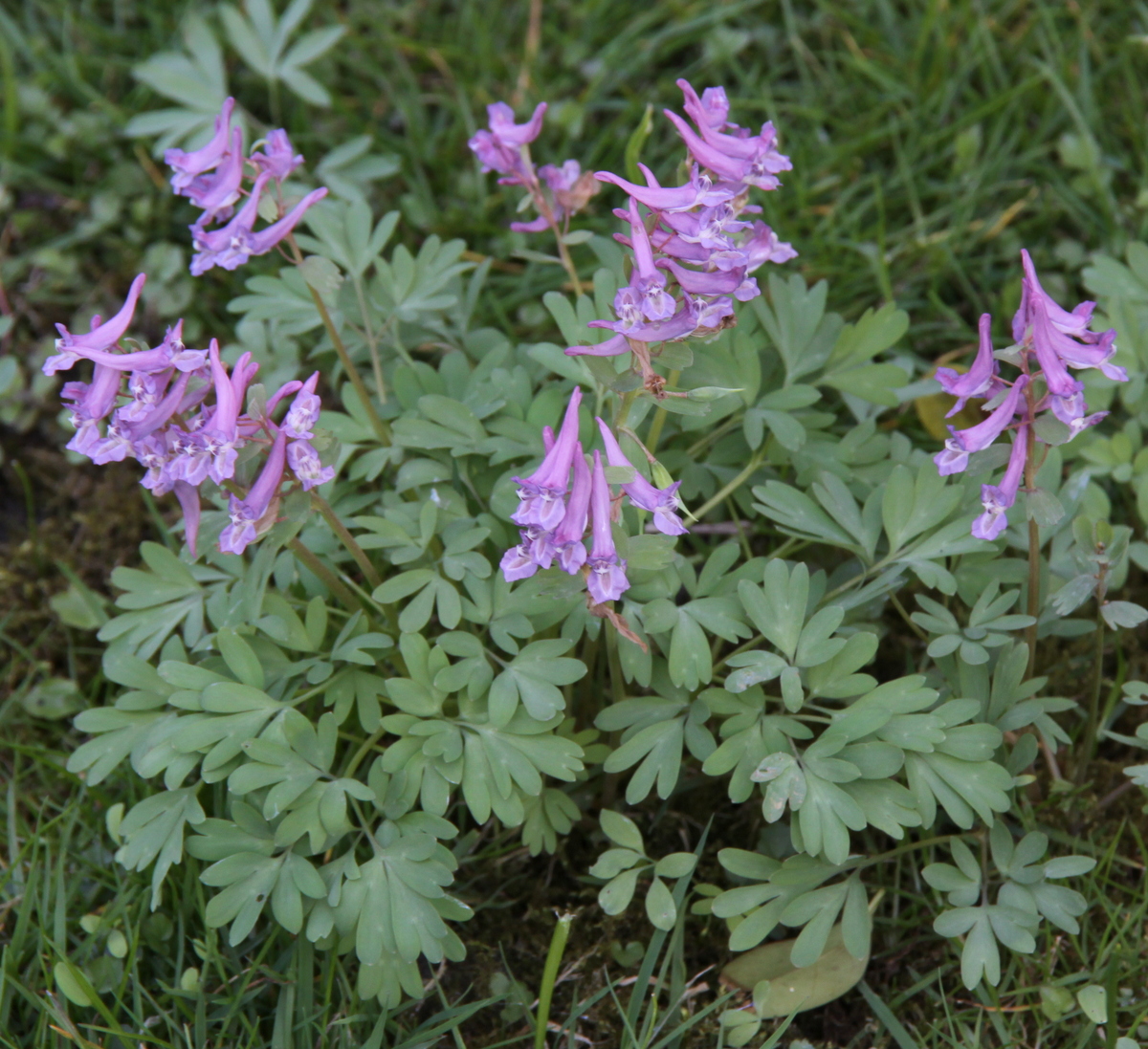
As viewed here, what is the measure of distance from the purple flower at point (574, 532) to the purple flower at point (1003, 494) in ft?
2.96

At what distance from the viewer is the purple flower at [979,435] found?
91.0 inches

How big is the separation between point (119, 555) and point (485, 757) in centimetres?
186

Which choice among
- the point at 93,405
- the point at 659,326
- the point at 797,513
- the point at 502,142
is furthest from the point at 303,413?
the point at 797,513

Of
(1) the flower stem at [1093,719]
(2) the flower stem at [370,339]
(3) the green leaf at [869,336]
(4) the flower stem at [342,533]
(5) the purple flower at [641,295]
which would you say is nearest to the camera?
(5) the purple flower at [641,295]

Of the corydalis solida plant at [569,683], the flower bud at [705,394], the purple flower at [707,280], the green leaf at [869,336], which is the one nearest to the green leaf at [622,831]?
the corydalis solida plant at [569,683]

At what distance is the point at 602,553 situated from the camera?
7.17 feet

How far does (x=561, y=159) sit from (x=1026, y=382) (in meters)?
2.49

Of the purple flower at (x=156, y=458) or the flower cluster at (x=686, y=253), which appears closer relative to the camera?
the flower cluster at (x=686, y=253)

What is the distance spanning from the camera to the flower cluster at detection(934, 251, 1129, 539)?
7.33 ft

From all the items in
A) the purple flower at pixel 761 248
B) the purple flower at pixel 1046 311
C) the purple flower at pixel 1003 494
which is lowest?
the purple flower at pixel 1003 494

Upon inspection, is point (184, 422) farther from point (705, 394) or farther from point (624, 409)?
point (705, 394)

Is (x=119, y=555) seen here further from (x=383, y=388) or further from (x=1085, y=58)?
(x=1085, y=58)

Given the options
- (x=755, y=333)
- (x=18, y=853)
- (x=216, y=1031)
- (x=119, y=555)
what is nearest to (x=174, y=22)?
(x=119, y=555)

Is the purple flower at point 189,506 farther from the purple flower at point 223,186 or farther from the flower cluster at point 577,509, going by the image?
the flower cluster at point 577,509
